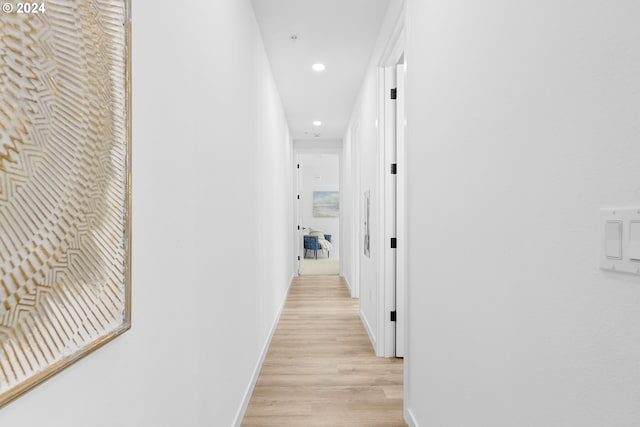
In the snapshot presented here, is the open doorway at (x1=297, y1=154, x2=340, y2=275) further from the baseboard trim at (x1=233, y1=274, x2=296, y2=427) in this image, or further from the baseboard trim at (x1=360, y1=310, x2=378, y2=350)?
the baseboard trim at (x1=233, y1=274, x2=296, y2=427)

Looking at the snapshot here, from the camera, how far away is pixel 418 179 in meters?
2.02

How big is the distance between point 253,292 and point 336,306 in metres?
2.60

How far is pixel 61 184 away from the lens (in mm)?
694

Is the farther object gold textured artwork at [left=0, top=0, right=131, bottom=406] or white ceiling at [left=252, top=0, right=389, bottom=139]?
white ceiling at [left=252, top=0, right=389, bottom=139]

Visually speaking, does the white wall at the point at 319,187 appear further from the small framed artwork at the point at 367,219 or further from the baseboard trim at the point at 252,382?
the baseboard trim at the point at 252,382

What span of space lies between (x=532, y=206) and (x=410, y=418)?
65.9 inches

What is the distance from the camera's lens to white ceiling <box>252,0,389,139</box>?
2.80 metres

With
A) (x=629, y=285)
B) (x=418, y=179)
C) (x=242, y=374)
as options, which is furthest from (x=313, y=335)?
(x=629, y=285)

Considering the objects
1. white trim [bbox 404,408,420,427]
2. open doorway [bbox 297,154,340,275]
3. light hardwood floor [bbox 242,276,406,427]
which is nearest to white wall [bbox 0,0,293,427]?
light hardwood floor [bbox 242,276,406,427]

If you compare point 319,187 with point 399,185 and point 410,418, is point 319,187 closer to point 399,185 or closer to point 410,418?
point 399,185

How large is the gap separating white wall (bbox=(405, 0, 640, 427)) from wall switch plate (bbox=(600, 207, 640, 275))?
0.06ft

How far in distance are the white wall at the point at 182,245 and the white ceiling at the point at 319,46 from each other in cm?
47

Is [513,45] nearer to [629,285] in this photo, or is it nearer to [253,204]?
[629,285]

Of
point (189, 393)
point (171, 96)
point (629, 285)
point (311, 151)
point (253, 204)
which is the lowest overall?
point (189, 393)
